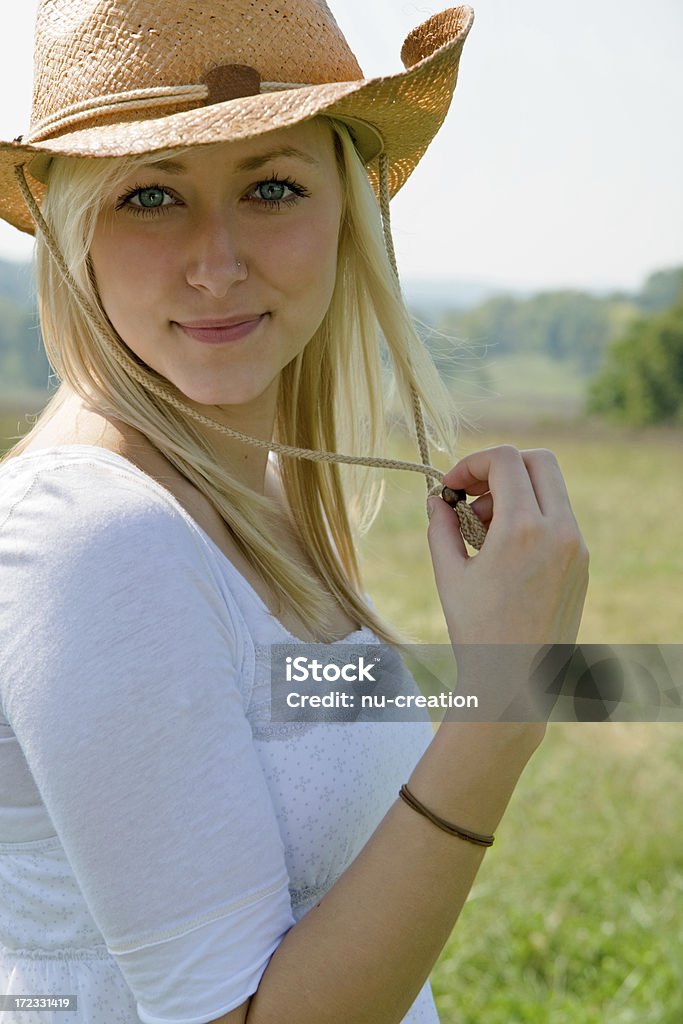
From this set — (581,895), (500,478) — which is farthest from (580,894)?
(500,478)

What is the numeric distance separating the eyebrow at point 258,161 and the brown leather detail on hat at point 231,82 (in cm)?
8

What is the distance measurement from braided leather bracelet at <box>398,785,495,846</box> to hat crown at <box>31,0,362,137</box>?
0.89 meters

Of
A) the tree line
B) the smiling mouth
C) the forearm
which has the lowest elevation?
the tree line

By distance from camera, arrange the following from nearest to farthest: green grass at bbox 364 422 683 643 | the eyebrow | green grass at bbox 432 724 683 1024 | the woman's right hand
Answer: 1. the woman's right hand
2. the eyebrow
3. green grass at bbox 432 724 683 1024
4. green grass at bbox 364 422 683 643

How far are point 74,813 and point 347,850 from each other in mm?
419

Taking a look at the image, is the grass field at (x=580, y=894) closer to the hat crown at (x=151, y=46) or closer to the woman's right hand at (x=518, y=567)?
the hat crown at (x=151, y=46)

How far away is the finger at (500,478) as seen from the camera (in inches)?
50.6

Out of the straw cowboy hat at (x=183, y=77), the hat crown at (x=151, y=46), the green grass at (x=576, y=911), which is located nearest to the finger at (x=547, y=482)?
the straw cowboy hat at (x=183, y=77)

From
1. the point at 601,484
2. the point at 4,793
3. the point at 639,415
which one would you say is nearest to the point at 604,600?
the point at 601,484

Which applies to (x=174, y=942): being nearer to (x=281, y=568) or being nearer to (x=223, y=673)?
(x=223, y=673)

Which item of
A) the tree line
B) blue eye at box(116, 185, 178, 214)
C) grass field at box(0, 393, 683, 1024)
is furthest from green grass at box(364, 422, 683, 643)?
the tree line

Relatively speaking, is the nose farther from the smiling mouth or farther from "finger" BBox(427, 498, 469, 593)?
"finger" BBox(427, 498, 469, 593)

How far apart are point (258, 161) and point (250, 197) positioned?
48 millimetres

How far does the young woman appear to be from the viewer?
1080 mm
